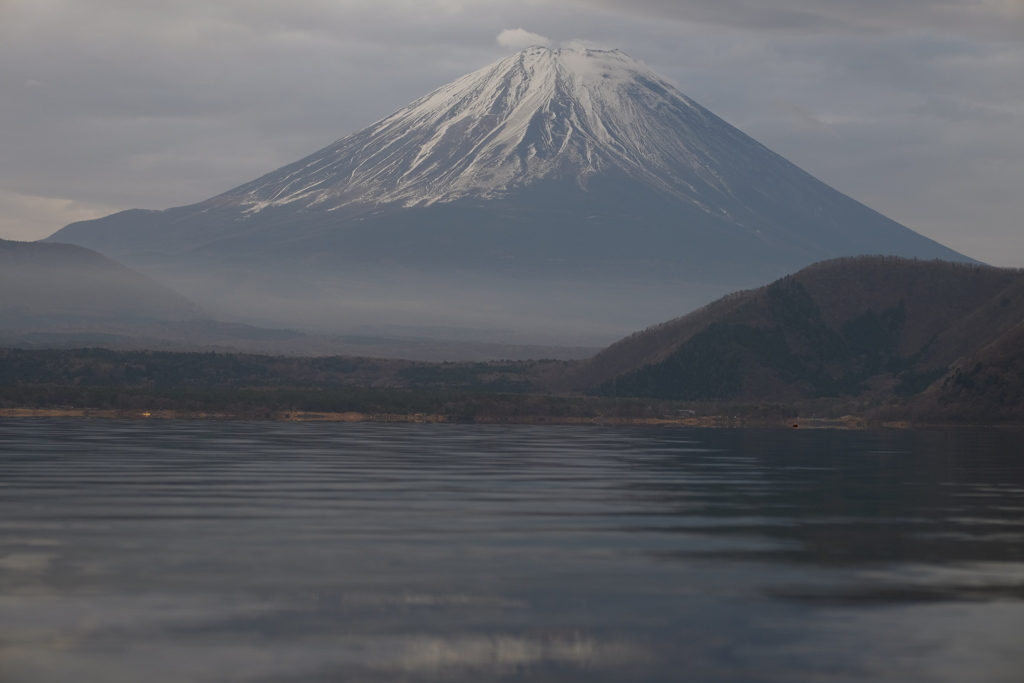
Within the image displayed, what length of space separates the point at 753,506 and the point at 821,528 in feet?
23.2

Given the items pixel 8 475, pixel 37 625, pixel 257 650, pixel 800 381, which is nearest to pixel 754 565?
pixel 257 650

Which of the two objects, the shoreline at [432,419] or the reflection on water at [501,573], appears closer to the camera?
the reflection on water at [501,573]

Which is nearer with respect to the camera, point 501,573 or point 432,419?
point 501,573

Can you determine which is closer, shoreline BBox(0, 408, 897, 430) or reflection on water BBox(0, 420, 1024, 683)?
reflection on water BBox(0, 420, 1024, 683)

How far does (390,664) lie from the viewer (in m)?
29.4

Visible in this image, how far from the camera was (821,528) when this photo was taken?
51094 millimetres

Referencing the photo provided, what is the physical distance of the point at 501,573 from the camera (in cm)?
3981

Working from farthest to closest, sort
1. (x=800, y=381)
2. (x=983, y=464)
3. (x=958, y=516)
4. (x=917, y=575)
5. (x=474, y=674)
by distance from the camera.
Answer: (x=800, y=381) → (x=983, y=464) → (x=958, y=516) → (x=917, y=575) → (x=474, y=674)

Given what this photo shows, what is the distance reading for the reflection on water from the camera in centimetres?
3009

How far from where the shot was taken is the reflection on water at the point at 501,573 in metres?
30.1

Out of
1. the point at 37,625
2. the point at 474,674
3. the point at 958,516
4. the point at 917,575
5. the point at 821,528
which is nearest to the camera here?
the point at 474,674

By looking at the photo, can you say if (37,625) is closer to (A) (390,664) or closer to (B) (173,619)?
(B) (173,619)

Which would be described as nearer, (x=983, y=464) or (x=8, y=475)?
(x=8, y=475)

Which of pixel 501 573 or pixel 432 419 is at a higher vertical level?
pixel 501 573
